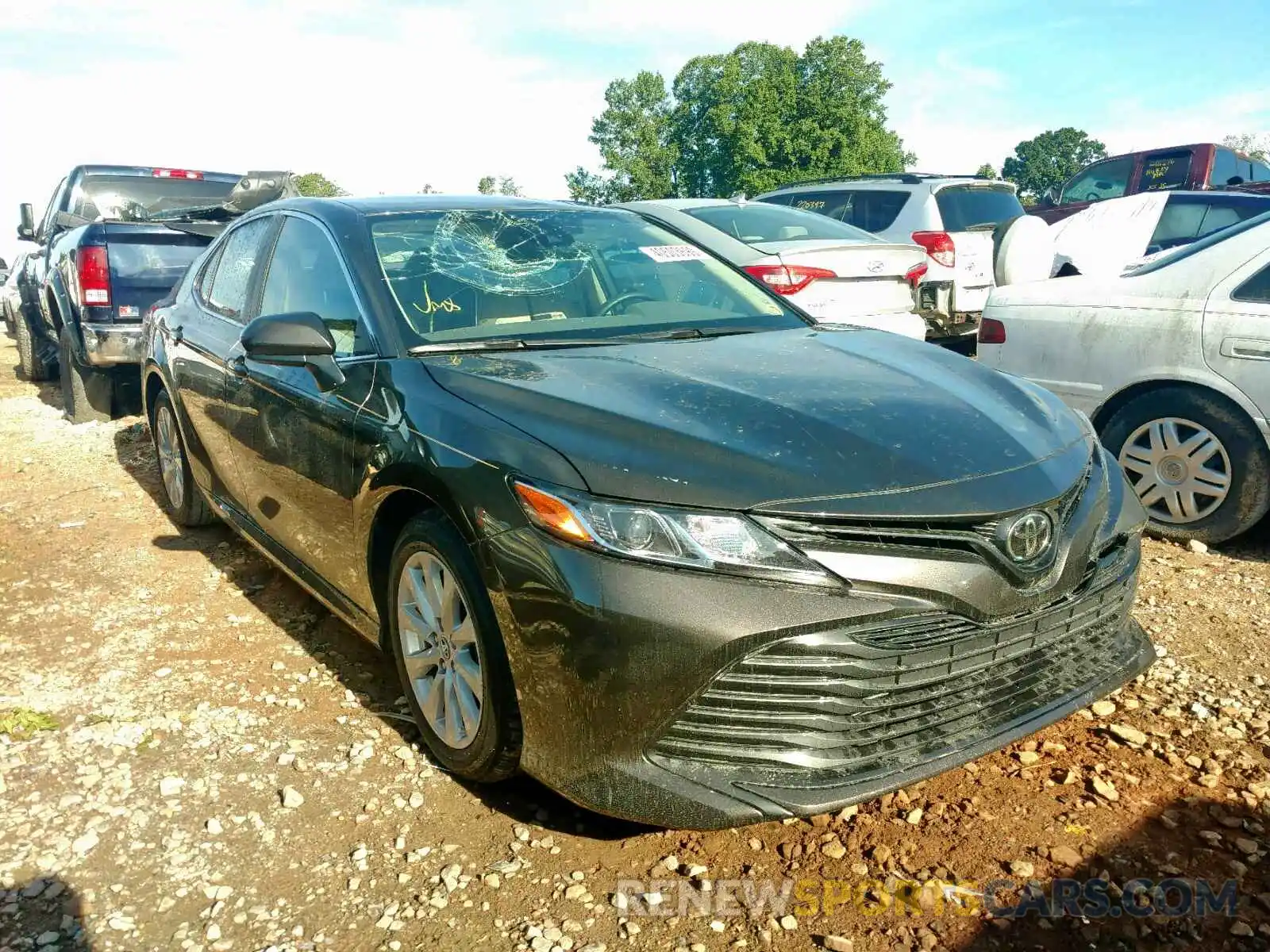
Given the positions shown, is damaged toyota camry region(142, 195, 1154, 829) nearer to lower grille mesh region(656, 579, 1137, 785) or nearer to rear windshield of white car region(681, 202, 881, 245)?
lower grille mesh region(656, 579, 1137, 785)

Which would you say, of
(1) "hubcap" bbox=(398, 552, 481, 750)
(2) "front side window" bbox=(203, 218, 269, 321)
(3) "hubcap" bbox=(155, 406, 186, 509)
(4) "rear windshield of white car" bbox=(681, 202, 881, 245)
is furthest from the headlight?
(4) "rear windshield of white car" bbox=(681, 202, 881, 245)

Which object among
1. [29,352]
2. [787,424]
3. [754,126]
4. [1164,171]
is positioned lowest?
[29,352]

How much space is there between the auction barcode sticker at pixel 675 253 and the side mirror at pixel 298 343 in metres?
1.25

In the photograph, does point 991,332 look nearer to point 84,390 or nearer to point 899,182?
point 899,182

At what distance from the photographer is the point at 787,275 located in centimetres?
620

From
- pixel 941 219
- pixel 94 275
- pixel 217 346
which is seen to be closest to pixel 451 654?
pixel 217 346

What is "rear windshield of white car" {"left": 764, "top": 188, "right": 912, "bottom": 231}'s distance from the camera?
30.3 feet

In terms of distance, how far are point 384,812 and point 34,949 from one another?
2.71ft

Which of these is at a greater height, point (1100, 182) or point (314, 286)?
point (1100, 182)

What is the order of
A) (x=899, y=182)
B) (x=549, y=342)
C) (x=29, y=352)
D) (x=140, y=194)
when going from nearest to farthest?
(x=549, y=342) → (x=899, y=182) → (x=140, y=194) → (x=29, y=352)

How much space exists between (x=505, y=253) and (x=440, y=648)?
142cm

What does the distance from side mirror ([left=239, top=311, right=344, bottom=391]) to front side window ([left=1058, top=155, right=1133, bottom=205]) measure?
12247 mm

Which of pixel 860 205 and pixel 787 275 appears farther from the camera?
pixel 860 205

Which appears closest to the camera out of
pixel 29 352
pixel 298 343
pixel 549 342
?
pixel 298 343
